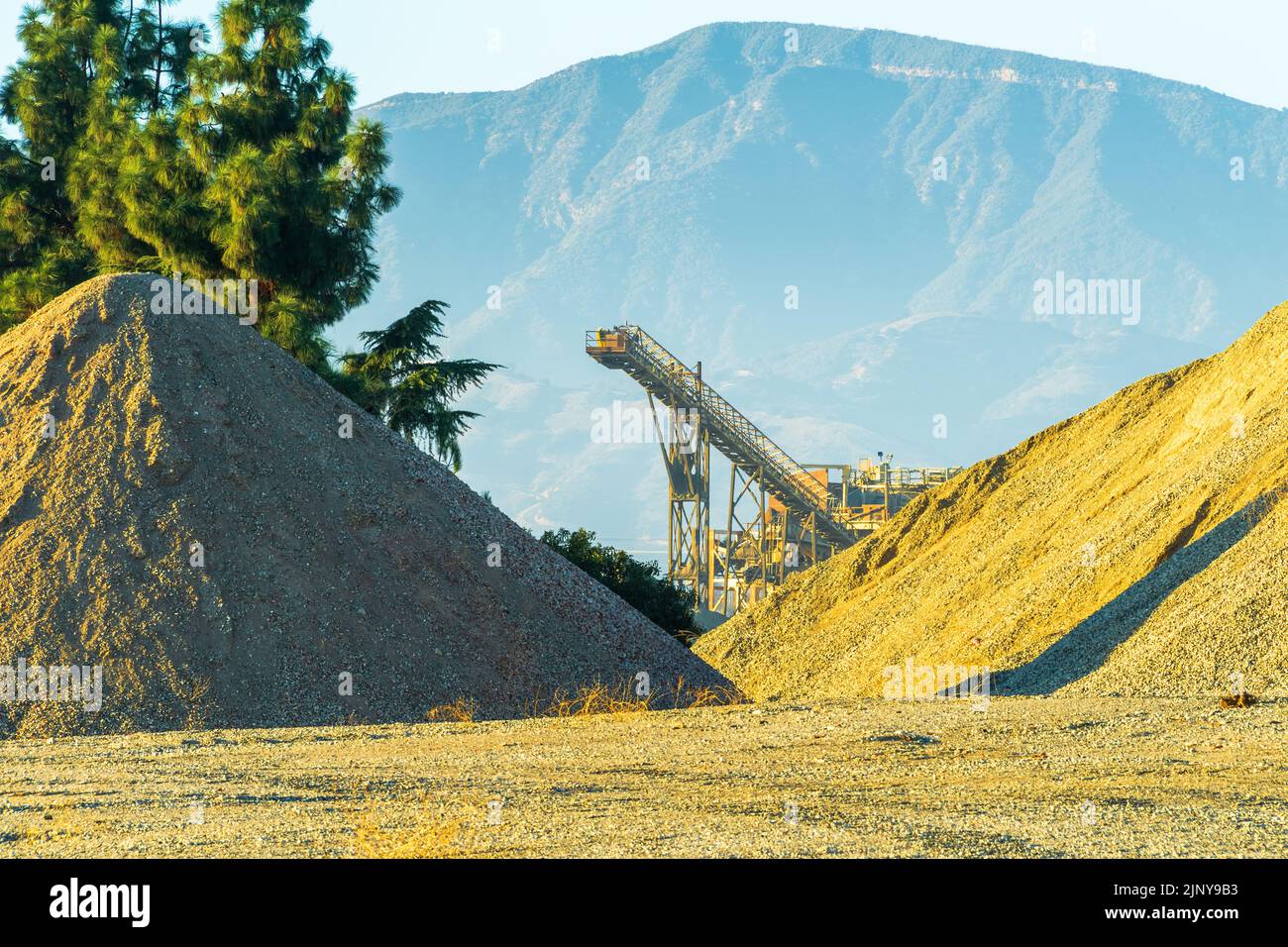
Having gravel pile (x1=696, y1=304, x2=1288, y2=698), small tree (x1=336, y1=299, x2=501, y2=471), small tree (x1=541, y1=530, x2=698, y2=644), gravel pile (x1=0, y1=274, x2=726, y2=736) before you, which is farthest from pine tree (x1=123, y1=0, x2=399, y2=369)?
gravel pile (x1=696, y1=304, x2=1288, y2=698)

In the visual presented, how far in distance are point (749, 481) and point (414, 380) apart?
777 inches

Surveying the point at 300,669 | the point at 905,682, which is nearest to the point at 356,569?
the point at 300,669

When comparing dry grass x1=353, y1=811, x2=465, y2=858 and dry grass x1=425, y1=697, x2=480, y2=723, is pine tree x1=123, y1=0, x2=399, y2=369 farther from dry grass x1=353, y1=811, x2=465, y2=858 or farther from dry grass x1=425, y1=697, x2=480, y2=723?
dry grass x1=353, y1=811, x2=465, y2=858

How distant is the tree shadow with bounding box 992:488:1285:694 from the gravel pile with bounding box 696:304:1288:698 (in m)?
0.04

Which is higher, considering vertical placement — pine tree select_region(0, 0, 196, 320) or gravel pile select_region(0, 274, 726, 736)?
pine tree select_region(0, 0, 196, 320)

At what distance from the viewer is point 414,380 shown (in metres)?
32.9

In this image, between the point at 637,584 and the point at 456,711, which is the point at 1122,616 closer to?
the point at 456,711

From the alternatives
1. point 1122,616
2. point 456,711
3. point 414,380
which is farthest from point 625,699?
point 414,380

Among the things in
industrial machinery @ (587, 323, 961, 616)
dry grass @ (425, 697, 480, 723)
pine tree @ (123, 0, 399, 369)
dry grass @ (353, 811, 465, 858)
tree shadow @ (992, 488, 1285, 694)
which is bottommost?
dry grass @ (353, 811, 465, 858)

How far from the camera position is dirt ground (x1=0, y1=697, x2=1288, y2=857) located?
9.76 metres

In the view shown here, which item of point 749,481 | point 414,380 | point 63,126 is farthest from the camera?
point 749,481

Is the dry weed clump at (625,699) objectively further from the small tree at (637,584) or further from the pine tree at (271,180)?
the pine tree at (271,180)
